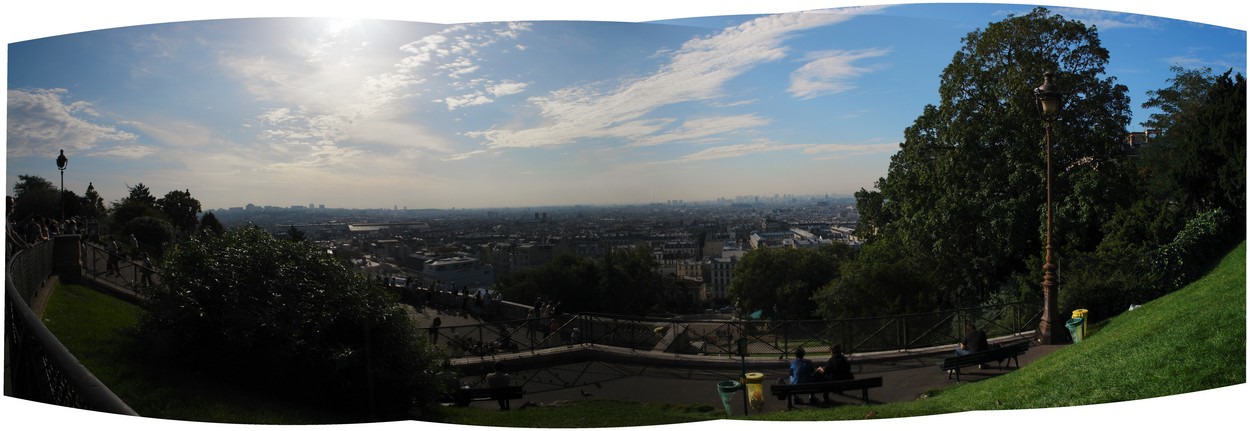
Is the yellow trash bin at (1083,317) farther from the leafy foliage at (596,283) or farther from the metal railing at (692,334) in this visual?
the leafy foliage at (596,283)

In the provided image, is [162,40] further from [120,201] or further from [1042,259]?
[1042,259]

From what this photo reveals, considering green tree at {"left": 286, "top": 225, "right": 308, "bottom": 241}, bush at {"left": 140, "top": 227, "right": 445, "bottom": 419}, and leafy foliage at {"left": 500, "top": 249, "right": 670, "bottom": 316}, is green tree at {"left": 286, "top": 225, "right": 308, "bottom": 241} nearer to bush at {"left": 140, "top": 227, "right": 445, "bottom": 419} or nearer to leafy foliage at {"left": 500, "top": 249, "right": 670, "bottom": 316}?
bush at {"left": 140, "top": 227, "right": 445, "bottom": 419}

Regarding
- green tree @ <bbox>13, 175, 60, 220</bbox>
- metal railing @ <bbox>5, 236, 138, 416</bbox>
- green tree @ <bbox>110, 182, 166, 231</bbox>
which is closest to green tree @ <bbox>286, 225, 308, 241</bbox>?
green tree @ <bbox>110, 182, 166, 231</bbox>

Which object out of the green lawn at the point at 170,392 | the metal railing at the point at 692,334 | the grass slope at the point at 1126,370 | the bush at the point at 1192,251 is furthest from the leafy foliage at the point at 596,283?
the bush at the point at 1192,251

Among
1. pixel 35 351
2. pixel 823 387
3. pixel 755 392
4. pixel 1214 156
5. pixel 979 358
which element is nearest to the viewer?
pixel 35 351

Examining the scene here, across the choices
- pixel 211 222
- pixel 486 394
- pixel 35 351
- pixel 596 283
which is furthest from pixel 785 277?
pixel 35 351

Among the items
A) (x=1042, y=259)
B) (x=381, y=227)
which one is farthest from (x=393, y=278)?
(x=1042, y=259)

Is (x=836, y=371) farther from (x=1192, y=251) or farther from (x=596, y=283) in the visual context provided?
(x=1192, y=251)
